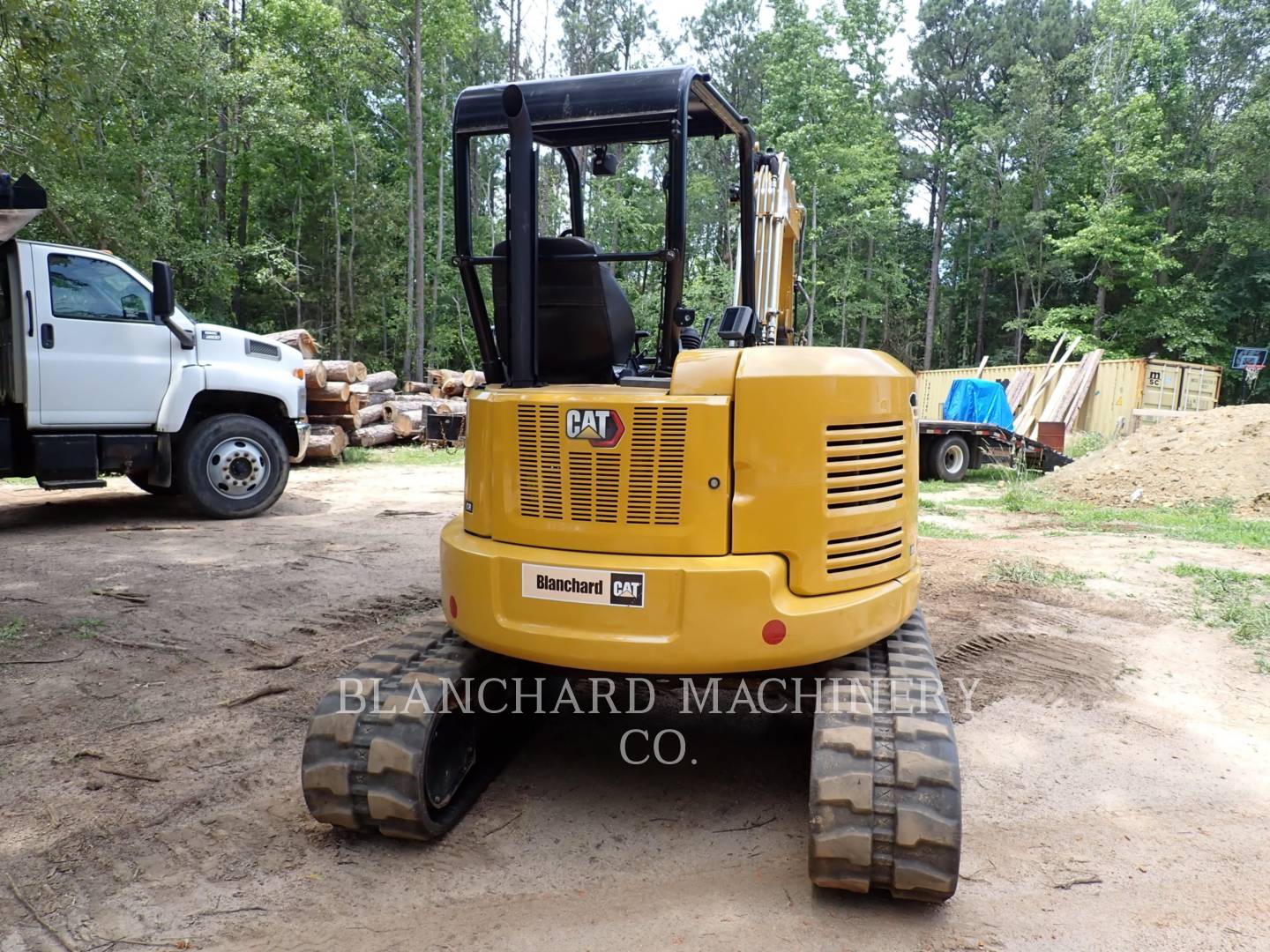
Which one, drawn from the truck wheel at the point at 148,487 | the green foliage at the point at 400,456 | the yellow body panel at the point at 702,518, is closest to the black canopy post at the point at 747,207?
the yellow body panel at the point at 702,518

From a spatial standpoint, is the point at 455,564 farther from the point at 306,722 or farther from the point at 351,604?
the point at 351,604

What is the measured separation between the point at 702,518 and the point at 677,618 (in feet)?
1.11

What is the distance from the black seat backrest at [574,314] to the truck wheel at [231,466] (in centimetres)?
610

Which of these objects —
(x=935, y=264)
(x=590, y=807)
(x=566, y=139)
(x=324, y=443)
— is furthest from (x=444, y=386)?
(x=935, y=264)

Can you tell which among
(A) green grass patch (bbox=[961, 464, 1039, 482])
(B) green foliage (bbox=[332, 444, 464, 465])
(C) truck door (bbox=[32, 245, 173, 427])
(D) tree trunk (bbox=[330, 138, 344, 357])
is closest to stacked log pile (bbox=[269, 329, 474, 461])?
(B) green foliage (bbox=[332, 444, 464, 465])

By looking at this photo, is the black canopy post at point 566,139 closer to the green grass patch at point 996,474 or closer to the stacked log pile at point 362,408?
the stacked log pile at point 362,408

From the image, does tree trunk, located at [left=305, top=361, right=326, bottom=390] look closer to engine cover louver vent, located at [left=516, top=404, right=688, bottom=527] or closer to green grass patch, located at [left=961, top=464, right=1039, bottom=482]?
green grass patch, located at [left=961, top=464, right=1039, bottom=482]

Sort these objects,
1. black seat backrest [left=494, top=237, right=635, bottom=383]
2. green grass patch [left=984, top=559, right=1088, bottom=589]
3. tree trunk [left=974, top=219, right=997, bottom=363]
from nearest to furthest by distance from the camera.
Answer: black seat backrest [left=494, top=237, right=635, bottom=383] < green grass patch [left=984, top=559, right=1088, bottom=589] < tree trunk [left=974, top=219, right=997, bottom=363]

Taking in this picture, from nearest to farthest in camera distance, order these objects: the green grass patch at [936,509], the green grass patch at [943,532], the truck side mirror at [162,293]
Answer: the truck side mirror at [162,293]
the green grass patch at [943,532]
the green grass patch at [936,509]

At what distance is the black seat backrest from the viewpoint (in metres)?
3.35

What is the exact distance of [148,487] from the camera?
942 cm

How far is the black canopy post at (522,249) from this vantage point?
309cm

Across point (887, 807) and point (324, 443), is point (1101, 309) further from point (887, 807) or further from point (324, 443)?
point (887, 807)

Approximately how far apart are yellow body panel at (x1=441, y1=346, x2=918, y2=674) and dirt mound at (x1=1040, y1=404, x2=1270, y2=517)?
990 cm
